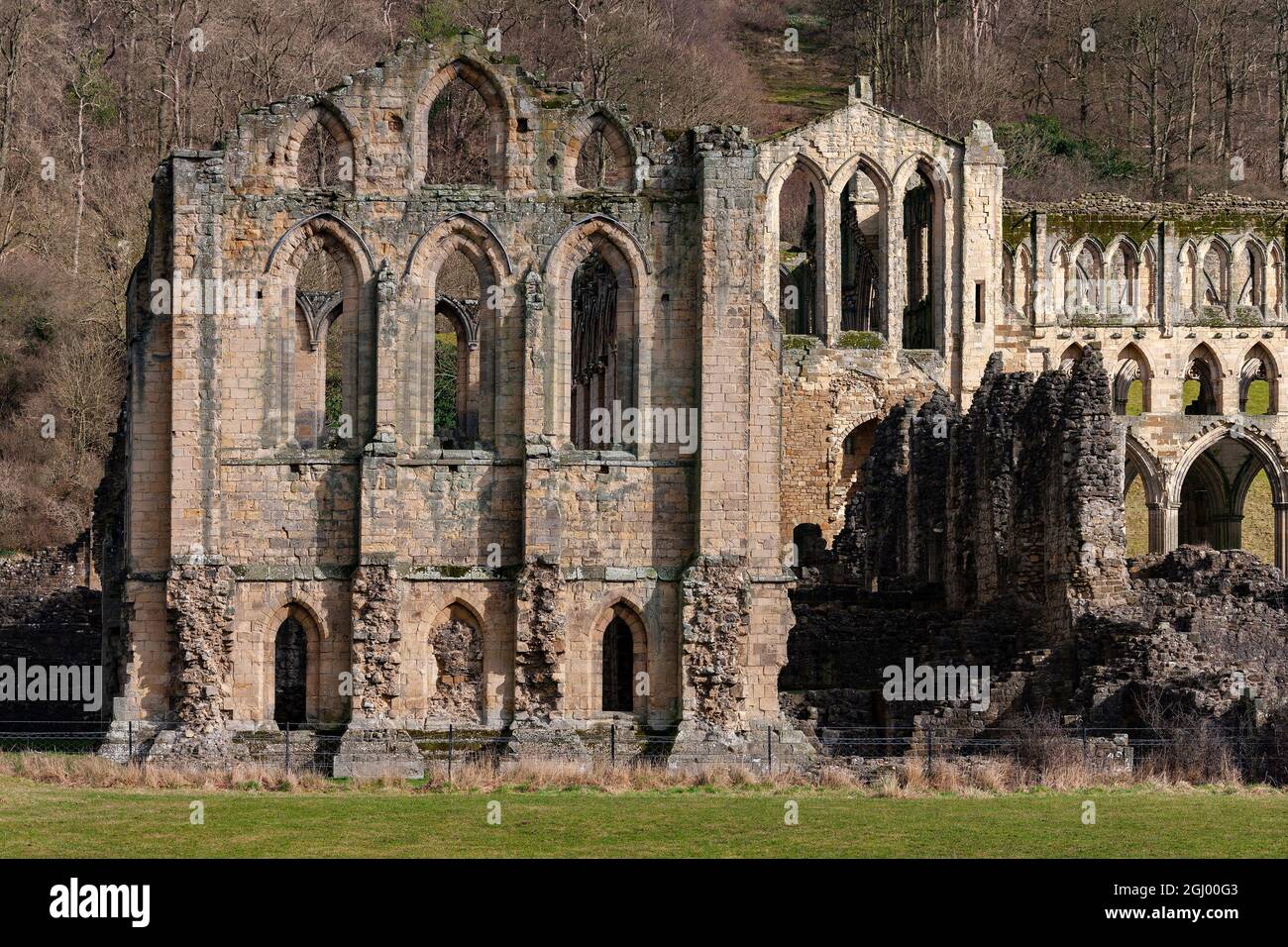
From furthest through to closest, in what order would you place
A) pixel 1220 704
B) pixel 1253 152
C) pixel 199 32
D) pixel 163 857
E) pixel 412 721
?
pixel 1253 152
pixel 199 32
pixel 412 721
pixel 1220 704
pixel 163 857

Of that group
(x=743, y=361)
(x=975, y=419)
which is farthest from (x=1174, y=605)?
(x=743, y=361)

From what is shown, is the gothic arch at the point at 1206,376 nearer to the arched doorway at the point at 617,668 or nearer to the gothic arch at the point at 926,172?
the gothic arch at the point at 926,172

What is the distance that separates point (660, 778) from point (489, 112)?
411 inches

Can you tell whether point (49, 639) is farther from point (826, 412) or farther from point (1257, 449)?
point (1257, 449)

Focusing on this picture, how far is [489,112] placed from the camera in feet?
131

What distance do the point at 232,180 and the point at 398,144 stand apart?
2.46 metres

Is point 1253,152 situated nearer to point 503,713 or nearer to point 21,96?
point 21,96

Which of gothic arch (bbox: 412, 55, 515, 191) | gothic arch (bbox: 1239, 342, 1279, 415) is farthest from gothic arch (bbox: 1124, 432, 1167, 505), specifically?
gothic arch (bbox: 412, 55, 515, 191)

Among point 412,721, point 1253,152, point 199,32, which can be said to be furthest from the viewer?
point 1253,152

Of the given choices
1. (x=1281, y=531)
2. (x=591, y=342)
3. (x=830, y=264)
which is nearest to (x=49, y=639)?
(x=591, y=342)

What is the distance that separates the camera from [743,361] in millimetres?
38969

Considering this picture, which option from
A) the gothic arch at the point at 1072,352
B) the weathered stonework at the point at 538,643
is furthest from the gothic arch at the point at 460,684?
the gothic arch at the point at 1072,352

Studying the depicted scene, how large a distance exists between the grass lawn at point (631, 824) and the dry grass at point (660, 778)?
2.10 feet

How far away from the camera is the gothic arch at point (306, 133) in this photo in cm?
3944
